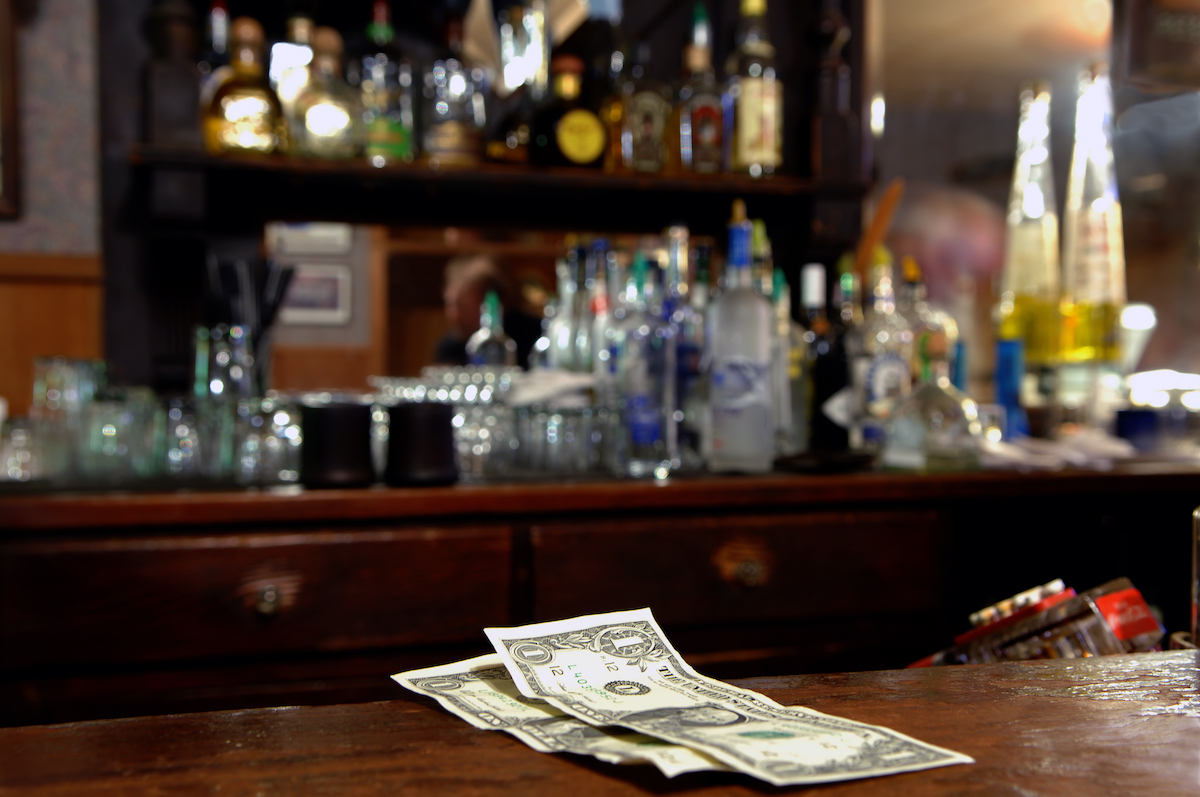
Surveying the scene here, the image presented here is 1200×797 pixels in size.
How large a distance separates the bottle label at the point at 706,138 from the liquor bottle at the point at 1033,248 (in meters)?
0.90

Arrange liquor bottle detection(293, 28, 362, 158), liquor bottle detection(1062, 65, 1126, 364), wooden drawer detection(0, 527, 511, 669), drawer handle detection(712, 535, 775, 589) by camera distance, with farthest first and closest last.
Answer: liquor bottle detection(1062, 65, 1126, 364) < liquor bottle detection(293, 28, 362, 158) < drawer handle detection(712, 535, 775, 589) < wooden drawer detection(0, 527, 511, 669)

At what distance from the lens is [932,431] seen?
173 centimetres

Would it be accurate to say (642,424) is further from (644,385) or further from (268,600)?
(268,600)

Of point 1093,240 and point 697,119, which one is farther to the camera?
point 1093,240

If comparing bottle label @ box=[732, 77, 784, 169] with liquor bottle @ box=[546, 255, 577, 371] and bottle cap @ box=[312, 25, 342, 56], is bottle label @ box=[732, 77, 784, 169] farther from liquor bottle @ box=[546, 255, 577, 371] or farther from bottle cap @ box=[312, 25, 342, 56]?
bottle cap @ box=[312, 25, 342, 56]

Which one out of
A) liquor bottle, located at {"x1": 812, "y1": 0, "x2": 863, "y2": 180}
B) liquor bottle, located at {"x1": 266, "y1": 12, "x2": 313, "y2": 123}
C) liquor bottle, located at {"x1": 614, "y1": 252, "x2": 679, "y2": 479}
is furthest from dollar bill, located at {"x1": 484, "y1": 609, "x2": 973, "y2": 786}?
liquor bottle, located at {"x1": 812, "y1": 0, "x2": 863, "y2": 180}

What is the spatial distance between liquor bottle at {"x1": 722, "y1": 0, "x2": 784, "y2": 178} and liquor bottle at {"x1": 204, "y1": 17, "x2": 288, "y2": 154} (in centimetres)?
93

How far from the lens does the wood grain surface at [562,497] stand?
130cm

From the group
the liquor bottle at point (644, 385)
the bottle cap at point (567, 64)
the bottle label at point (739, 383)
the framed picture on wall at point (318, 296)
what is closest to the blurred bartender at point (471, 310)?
the framed picture on wall at point (318, 296)

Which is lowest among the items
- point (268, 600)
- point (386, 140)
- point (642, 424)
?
point (268, 600)

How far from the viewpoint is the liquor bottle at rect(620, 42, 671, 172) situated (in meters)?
1.92

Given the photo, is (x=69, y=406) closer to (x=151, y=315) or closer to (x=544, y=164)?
(x=151, y=315)

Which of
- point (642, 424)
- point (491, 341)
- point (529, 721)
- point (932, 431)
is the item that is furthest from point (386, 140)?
point (529, 721)

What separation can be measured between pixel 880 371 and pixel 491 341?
2.69 ft
